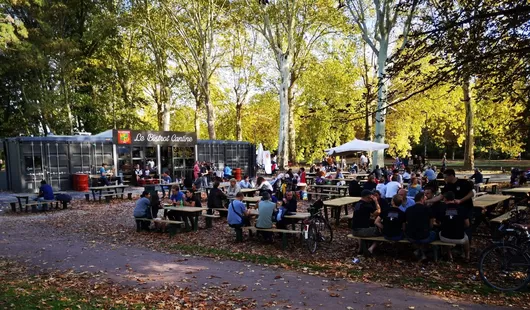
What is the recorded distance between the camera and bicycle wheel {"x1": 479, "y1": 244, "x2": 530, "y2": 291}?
6031mm

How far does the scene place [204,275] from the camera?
7.05m

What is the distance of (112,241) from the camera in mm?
10227

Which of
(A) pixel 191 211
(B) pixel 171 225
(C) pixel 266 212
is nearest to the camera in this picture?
(C) pixel 266 212

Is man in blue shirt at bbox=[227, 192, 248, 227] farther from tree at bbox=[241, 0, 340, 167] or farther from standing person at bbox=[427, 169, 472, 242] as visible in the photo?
tree at bbox=[241, 0, 340, 167]

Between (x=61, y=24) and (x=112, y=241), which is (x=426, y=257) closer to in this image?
(x=112, y=241)

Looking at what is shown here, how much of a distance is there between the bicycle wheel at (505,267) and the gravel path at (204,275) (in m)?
1.11

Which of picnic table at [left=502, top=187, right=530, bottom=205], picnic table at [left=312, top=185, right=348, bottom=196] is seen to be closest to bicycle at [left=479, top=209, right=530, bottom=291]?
picnic table at [left=502, top=187, right=530, bottom=205]

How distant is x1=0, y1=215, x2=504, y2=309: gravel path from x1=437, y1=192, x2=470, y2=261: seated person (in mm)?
→ 1925

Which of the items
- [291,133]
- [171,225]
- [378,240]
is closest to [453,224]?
[378,240]

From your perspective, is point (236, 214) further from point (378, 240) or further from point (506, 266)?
point (506, 266)

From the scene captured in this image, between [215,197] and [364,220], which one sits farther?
[215,197]

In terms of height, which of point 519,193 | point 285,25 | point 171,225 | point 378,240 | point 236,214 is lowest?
point 171,225

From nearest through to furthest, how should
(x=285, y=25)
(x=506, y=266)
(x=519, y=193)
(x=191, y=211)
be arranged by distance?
1. (x=506, y=266)
2. (x=191, y=211)
3. (x=519, y=193)
4. (x=285, y=25)

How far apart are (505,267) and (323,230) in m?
4.38
